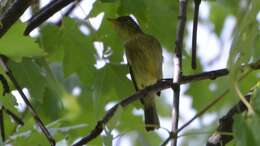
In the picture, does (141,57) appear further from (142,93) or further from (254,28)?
(254,28)

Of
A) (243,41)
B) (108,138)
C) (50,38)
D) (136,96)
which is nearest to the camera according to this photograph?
(243,41)

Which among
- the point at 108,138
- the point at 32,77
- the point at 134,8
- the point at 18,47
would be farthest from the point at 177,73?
the point at 32,77

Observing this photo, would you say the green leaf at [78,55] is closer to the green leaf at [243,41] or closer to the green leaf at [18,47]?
the green leaf at [18,47]

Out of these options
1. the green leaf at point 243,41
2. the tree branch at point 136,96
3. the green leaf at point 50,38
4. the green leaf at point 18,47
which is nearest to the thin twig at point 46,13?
the green leaf at point 50,38

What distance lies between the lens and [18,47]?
5.80 feet

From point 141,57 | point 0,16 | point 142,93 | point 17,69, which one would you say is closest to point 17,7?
point 0,16

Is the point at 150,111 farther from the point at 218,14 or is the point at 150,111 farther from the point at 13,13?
the point at 13,13

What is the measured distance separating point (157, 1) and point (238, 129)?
1.43 meters

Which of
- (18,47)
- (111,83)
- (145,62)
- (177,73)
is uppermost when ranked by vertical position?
(18,47)

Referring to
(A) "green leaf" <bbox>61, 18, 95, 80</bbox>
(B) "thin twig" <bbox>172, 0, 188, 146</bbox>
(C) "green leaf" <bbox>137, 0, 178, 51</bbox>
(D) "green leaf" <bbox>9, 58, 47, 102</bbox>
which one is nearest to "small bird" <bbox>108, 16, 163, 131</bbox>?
(C) "green leaf" <bbox>137, 0, 178, 51</bbox>

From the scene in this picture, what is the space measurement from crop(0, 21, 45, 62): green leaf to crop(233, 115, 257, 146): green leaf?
0.66 meters

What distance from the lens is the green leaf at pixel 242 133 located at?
4.40 ft

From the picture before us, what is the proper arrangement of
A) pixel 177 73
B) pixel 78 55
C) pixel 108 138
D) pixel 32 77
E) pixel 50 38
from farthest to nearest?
pixel 50 38, pixel 78 55, pixel 32 77, pixel 177 73, pixel 108 138

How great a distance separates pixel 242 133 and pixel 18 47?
2.46ft
